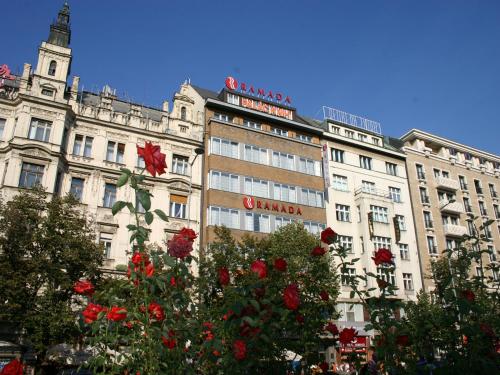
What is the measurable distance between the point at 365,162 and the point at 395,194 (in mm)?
4396

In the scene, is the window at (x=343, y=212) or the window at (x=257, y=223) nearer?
the window at (x=257, y=223)

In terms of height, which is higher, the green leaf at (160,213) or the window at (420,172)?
the window at (420,172)

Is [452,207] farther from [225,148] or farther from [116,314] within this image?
[116,314]

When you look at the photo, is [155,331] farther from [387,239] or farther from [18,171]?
[387,239]

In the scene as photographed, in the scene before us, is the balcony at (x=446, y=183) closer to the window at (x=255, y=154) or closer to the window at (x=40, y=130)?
the window at (x=255, y=154)

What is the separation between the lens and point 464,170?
161 feet

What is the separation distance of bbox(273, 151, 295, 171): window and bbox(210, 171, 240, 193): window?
14.5 ft

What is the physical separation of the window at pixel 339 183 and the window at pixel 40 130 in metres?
23.3

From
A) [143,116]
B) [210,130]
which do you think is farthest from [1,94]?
[210,130]

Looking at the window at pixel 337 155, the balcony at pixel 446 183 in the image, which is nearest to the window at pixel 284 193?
the window at pixel 337 155

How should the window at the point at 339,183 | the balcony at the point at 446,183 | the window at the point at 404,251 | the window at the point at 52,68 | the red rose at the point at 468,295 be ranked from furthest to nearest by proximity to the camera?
the balcony at the point at 446,183
the window at the point at 404,251
the window at the point at 339,183
the window at the point at 52,68
the red rose at the point at 468,295

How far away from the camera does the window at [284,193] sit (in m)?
33.9

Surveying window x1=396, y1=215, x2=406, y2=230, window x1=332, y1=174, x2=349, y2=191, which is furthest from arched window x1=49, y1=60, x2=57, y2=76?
window x1=396, y1=215, x2=406, y2=230

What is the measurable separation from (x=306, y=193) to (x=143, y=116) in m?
14.6
